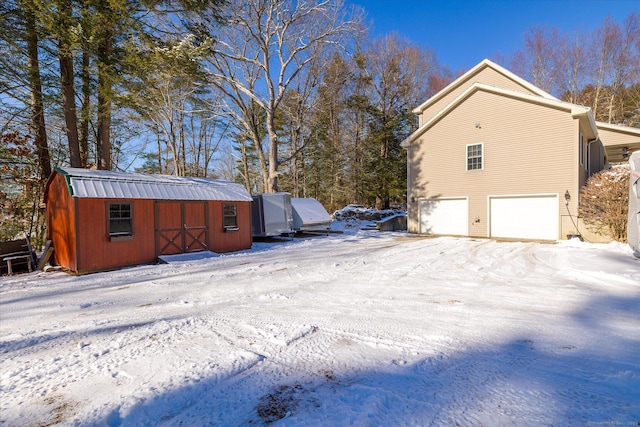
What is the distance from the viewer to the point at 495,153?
44.8 feet

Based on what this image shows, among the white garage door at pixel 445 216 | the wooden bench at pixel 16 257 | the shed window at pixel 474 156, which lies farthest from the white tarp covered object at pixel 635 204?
the wooden bench at pixel 16 257

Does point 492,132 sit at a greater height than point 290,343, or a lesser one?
greater

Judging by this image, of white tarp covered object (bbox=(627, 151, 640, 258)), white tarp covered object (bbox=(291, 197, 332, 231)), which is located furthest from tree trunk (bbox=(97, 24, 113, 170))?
white tarp covered object (bbox=(627, 151, 640, 258))

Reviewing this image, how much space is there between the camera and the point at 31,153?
35.4 ft

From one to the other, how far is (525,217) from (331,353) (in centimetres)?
1314

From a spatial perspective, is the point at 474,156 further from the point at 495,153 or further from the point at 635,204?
the point at 635,204

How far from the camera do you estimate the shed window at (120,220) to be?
28.3 ft

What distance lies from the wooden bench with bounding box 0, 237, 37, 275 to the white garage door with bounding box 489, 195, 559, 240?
1649 centimetres

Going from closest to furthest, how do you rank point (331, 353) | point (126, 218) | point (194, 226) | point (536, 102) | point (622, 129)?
point (331, 353)
point (126, 218)
point (194, 226)
point (536, 102)
point (622, 129)

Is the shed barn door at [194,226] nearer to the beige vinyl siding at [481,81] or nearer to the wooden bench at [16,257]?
the wooden bench at [16,257]

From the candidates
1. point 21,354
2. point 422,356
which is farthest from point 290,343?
point 21,354

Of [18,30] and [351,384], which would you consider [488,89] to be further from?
[18,30]

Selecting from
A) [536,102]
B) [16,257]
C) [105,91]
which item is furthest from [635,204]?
[16,257]

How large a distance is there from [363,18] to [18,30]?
13690 mm
